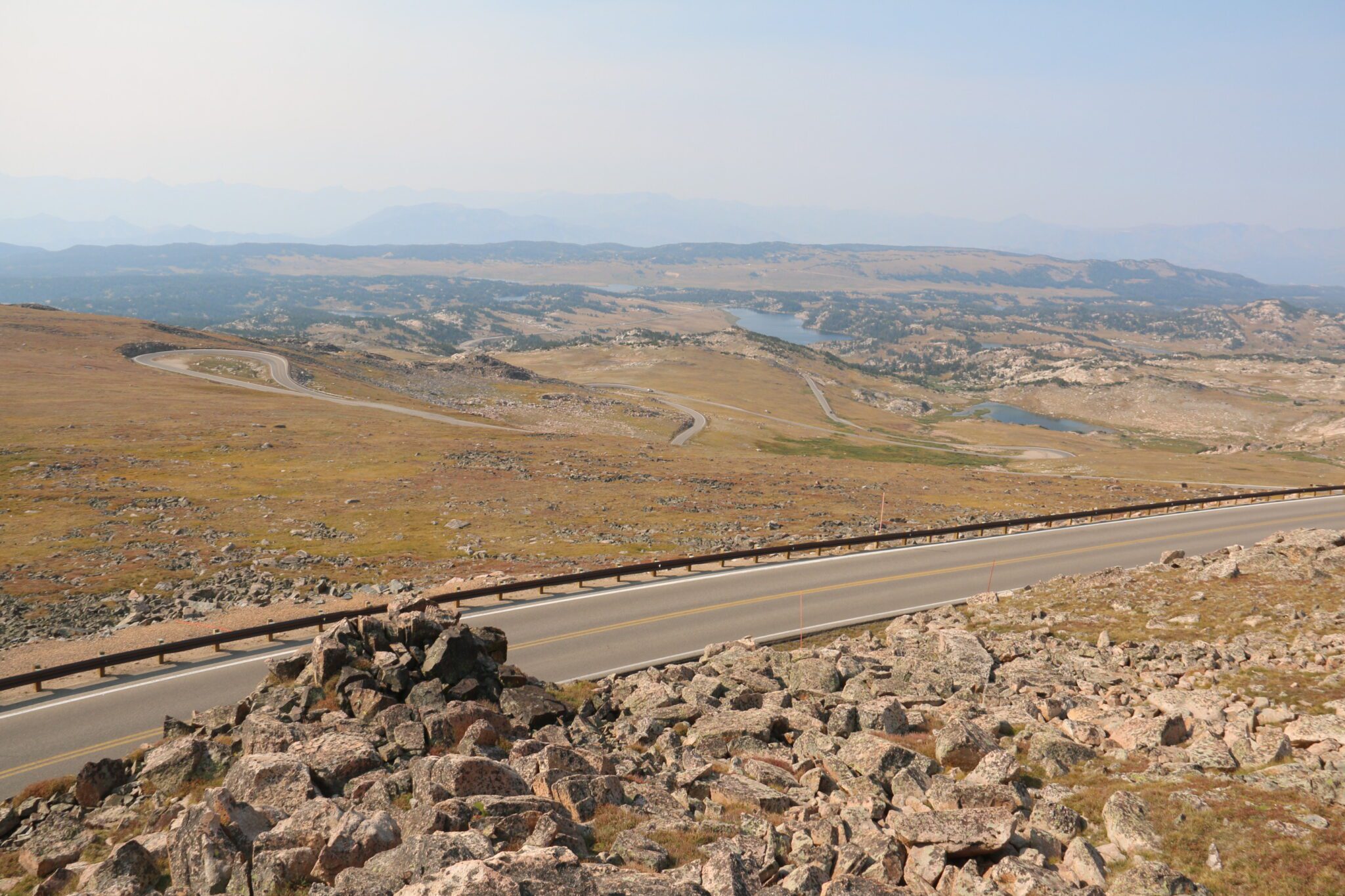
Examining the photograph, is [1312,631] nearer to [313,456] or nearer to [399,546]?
[399,546]

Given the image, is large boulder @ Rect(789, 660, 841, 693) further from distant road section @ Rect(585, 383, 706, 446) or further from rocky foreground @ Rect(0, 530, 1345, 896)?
distant road section @ Rect(585, 383, 706, 446)

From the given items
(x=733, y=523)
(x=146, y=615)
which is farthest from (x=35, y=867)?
(x=733, y=523)

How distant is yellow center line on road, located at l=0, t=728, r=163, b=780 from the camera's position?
65.2 feet

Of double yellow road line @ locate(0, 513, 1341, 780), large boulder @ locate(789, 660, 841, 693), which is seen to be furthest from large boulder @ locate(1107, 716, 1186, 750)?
double yellow road line @ locate(0, 513, 1341, 780)

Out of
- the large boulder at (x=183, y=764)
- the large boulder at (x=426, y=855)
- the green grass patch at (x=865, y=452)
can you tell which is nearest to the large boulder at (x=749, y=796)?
the large boulder at (x=426, y=855)

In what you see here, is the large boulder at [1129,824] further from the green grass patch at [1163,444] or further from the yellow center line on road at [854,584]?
the green grass patch at [1163,444]

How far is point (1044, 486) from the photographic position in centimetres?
7731

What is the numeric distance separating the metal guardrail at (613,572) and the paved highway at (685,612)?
820 mm

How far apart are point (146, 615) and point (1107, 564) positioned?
5092 centimetres

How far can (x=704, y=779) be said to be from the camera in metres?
16.6

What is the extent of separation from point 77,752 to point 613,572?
854 inches

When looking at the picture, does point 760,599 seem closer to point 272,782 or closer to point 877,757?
point 877,757

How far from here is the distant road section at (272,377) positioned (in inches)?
3994

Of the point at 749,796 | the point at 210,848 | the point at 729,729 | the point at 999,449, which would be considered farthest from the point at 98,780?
the point at 999,449
